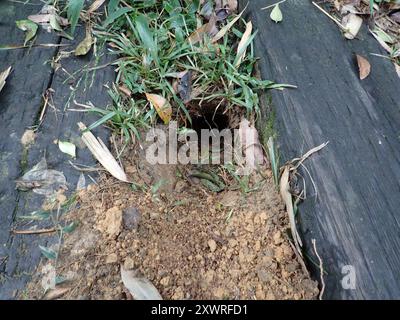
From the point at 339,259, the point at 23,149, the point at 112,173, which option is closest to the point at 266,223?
the point at 339,259

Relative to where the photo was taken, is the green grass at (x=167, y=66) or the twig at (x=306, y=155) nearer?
the twig at (x=306, y=155)

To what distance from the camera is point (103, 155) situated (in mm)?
1603

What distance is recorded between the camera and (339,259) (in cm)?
137

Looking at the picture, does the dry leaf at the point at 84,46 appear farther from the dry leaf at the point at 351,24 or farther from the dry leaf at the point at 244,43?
the dry leaf at the point at 351,24

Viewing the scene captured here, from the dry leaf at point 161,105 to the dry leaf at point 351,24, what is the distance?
0.92 meters

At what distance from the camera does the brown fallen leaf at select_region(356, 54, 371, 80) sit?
6.00 feet

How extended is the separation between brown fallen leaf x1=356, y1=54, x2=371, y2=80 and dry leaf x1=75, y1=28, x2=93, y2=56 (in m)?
1.21

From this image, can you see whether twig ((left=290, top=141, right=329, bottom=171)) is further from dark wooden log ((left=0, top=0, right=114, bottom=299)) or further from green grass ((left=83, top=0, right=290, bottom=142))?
dark wooden log ((left=0, top=0, right=114, bottom=299))

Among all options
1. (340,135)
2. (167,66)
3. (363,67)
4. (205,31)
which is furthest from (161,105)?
(363,67)

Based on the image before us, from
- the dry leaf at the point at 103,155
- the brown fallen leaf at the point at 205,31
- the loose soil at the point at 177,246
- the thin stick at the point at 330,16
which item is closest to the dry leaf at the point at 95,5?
the brown fallen leaf at the point at 205,31

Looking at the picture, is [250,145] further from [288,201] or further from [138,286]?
[138,286]

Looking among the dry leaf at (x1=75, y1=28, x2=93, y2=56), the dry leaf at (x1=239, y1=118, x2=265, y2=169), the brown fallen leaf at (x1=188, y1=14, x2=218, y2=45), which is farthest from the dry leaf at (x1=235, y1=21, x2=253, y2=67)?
the dry leaf at (x1=75, y1=28, x2=93, y2=56)

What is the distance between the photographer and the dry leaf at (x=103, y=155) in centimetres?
158
